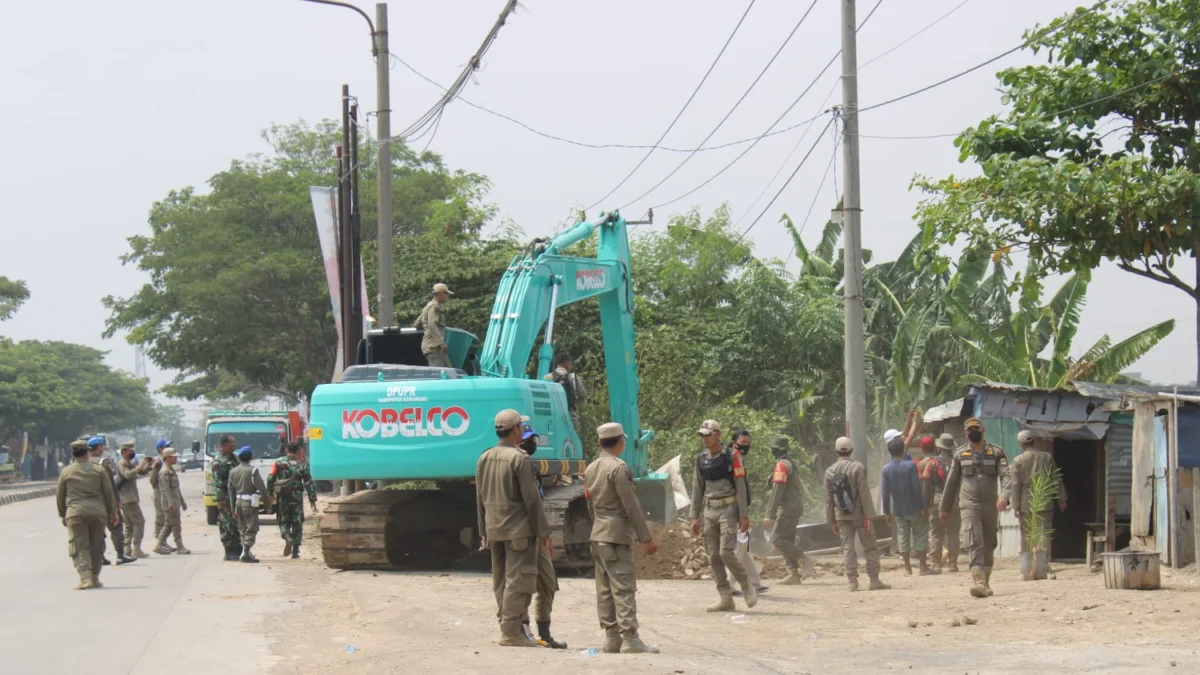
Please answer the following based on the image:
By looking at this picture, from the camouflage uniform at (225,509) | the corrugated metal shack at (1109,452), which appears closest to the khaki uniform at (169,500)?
the camouflage uniform at (225,509)

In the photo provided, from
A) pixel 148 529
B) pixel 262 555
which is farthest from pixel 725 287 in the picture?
pixel 262 555

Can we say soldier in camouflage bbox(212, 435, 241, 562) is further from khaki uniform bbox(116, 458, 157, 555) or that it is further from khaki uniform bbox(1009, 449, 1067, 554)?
khaki uniform bbox(1009, 449, 1067, 554)

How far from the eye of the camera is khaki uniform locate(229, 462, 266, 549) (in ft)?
62.4

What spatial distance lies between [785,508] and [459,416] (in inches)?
148

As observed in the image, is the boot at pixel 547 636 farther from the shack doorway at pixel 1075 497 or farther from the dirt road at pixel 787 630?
the shack doorway at pixel 1075 497

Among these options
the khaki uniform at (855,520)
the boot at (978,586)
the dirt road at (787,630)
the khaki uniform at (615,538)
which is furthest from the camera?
the khaki uniform at (855,520)

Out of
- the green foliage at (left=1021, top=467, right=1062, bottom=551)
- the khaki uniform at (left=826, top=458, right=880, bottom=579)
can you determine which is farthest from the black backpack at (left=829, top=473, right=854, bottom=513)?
the green foliage at (left=1021, top=467, right=1062, bottom=551)

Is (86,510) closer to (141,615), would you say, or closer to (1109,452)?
(141,615)

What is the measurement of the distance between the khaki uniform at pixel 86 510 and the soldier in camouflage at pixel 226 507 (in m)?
3.55

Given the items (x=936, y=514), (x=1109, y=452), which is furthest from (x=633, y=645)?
(x=1109, y=452)

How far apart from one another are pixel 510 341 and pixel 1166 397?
7299 millimetres

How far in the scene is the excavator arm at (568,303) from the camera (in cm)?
1667

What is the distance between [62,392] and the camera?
81625 mm

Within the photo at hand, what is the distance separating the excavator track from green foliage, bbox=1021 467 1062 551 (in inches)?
191
